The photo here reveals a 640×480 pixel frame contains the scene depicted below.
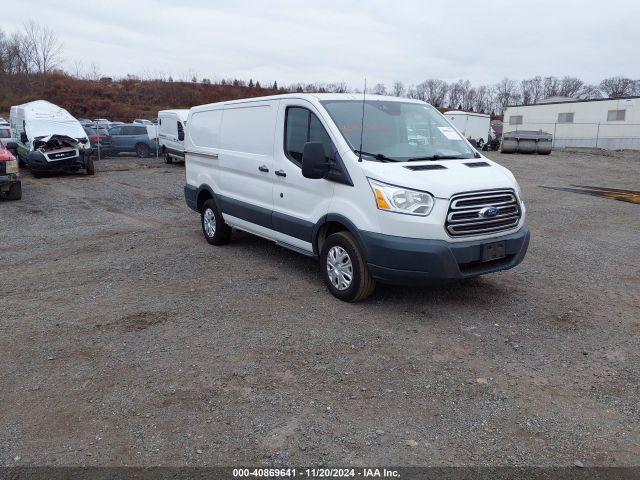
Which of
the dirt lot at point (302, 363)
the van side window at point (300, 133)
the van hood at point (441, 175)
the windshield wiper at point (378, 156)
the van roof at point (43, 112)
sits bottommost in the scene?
the dirt lot at point (302, 363)

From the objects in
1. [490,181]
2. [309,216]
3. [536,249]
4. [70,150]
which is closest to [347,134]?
[309,216]

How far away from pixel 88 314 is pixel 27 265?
2.52 meters

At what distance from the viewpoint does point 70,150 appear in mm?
17484

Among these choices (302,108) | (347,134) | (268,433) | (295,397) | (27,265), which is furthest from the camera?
(27,265)

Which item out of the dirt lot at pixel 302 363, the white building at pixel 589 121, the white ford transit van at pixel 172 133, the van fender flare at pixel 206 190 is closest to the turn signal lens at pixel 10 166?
the dirt lot at pixel 302 363

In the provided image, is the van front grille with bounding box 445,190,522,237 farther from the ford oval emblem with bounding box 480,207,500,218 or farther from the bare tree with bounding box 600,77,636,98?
the bare tree with bounding box 600,77,636,98

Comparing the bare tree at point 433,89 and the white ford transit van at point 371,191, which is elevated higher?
the bare tree at point 433,89

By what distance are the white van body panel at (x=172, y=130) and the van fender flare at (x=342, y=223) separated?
54.7 ft

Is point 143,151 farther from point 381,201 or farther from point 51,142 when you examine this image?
point 381,201

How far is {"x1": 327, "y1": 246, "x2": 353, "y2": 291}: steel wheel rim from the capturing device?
5.38m

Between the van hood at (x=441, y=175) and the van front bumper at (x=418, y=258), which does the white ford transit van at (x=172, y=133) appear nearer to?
the van hood at (x=441, y=175)

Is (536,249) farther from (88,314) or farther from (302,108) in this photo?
(88,314)


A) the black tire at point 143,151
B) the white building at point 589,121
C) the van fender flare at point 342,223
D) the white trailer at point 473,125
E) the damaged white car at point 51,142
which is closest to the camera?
the van fender flare at point 342,223

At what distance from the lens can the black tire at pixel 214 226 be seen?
782 centimetres
